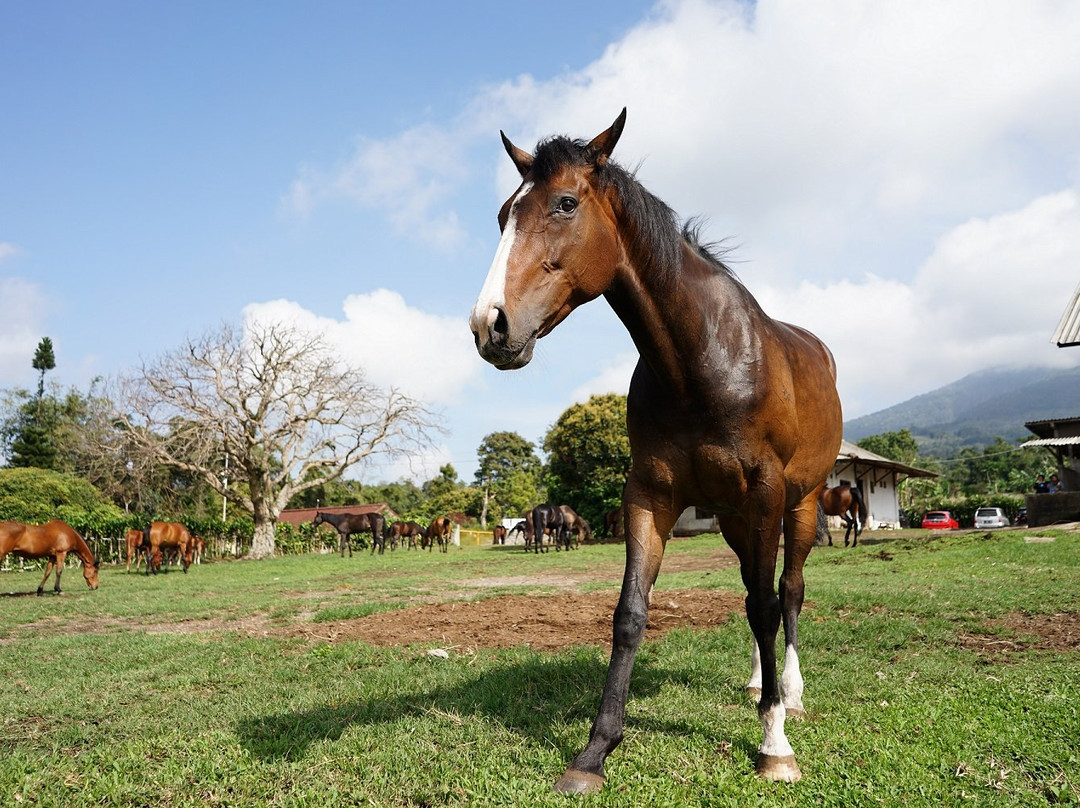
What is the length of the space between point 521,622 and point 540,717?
3.24 metres

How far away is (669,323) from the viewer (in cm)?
318

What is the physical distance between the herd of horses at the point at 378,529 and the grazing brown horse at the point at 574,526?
6473mm

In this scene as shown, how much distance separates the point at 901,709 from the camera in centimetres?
373

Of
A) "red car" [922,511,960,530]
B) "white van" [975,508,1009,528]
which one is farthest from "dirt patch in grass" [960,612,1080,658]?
"red car" [922,511,960,530]

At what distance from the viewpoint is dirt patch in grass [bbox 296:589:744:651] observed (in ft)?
20.0

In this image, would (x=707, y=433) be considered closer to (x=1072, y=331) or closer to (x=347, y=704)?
(x=347, y=704)

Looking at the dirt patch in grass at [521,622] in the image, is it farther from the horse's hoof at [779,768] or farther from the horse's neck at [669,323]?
the horse's neck at [669,323]

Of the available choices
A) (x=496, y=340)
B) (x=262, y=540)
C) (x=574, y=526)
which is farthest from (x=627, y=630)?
(x=262, y=540)

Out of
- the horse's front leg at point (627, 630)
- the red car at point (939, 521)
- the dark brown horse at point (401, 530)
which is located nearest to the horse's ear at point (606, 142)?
the horse's front leg at point (627, 630)

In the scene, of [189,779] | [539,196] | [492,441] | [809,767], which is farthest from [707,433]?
[492,441]


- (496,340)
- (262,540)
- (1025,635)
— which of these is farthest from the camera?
(262,540)

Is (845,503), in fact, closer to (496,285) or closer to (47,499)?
(496,285)

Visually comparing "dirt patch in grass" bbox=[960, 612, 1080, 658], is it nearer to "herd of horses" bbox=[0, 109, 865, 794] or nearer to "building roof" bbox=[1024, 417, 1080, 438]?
"herd of horses" bbox=[0, 109, 865, 794]

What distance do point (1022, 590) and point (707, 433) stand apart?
23.3ft
